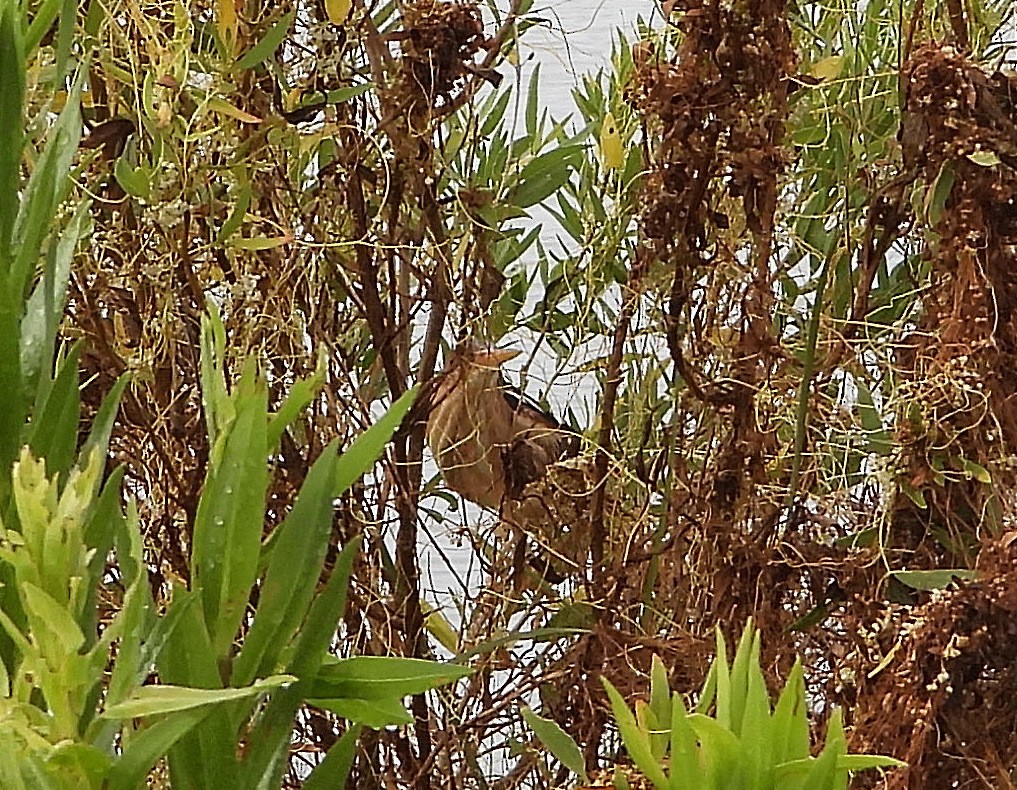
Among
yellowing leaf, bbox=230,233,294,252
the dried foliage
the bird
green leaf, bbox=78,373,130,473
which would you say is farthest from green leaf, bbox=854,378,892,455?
green leaf, bbox=78,373,130,473

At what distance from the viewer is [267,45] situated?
0.59 meters

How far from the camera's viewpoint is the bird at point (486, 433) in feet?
2.12

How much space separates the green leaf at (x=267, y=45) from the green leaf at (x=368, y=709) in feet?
1.09

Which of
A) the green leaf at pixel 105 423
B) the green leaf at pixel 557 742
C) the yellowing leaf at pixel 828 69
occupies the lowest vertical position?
the green leaf at pixel 557 742

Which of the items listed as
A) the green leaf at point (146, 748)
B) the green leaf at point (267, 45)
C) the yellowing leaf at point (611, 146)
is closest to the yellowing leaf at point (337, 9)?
the green leaf at point (267, 45)

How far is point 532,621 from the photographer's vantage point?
2.36 ft

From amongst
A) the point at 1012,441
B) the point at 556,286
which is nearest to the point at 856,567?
the point at 1012,441

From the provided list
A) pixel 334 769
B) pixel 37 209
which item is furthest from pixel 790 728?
pixel 37 209

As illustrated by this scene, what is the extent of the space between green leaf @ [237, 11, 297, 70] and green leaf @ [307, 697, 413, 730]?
0.33m

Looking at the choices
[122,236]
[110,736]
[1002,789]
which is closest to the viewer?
[110,736]

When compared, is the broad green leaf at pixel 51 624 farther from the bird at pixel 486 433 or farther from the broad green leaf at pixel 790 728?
the bird at pixel 486 433

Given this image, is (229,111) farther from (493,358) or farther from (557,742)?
(557,742)

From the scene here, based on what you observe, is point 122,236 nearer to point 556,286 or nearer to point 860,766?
point 556,286

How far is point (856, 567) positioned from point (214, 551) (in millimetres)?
356
